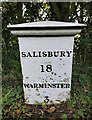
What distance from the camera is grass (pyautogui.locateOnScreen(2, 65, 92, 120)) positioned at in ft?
6.27

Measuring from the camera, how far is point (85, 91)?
2393mm

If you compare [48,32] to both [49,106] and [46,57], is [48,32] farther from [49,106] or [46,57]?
[49,106]

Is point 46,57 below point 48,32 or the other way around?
below

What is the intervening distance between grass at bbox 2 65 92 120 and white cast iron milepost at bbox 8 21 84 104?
13 cm

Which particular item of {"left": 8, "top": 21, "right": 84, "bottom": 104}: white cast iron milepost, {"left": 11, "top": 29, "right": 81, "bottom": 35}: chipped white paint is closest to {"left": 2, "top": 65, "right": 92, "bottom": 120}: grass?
{"left": 8, "top": 21, "right": 84, "bottom": 104}: white cast iron milepost

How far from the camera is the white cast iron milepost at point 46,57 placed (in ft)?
5.28

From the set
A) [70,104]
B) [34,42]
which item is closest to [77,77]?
[70,104]

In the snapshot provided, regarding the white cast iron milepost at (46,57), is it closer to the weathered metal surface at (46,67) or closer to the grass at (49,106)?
the weathered metal surface at (46,67)

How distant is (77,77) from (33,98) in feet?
3.99

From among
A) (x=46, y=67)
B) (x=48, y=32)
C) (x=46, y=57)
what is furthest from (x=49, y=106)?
(x=48, y=32)

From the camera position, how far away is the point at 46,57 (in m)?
1.84

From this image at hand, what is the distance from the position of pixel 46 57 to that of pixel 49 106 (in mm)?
917

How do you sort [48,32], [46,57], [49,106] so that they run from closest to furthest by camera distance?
1. [48,32]
2. [46,57]
3. [49,106]

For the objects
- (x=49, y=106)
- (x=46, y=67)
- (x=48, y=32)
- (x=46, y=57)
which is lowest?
(x=49, y=106)
